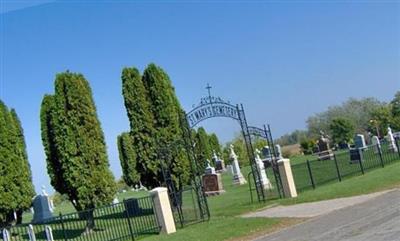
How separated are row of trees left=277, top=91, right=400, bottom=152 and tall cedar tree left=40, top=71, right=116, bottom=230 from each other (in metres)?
44.9

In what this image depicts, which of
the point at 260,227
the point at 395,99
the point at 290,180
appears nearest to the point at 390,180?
the point at 290,180

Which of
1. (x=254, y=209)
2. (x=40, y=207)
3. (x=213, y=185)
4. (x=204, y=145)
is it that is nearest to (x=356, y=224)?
(x=254, y=209)

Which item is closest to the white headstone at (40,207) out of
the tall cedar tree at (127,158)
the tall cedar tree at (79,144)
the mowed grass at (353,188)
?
the tall cedar tree at (79,144)

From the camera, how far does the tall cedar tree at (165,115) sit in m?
23.2

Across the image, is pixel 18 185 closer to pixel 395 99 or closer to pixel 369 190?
pixel 369 190

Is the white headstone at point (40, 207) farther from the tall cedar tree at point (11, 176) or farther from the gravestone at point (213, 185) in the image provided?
the gravestone at point (213, 185)

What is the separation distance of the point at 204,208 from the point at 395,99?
223ft

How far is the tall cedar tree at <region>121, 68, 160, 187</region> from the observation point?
2308 cm

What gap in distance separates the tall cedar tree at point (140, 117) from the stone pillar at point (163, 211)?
20.2 feet

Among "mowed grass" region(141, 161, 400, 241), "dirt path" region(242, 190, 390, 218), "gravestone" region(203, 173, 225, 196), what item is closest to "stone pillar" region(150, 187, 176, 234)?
"mowed grass" region(141, 161, 400, 241)

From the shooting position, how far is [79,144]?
1955 centimetres

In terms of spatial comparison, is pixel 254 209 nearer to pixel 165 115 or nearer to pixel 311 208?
pixel 311 208

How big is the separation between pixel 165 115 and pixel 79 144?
4.90 metres

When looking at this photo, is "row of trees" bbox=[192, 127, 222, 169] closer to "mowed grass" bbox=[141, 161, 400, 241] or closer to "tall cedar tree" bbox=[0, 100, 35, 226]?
"mowed grass" bbox=[141, 161, 400, 241]
